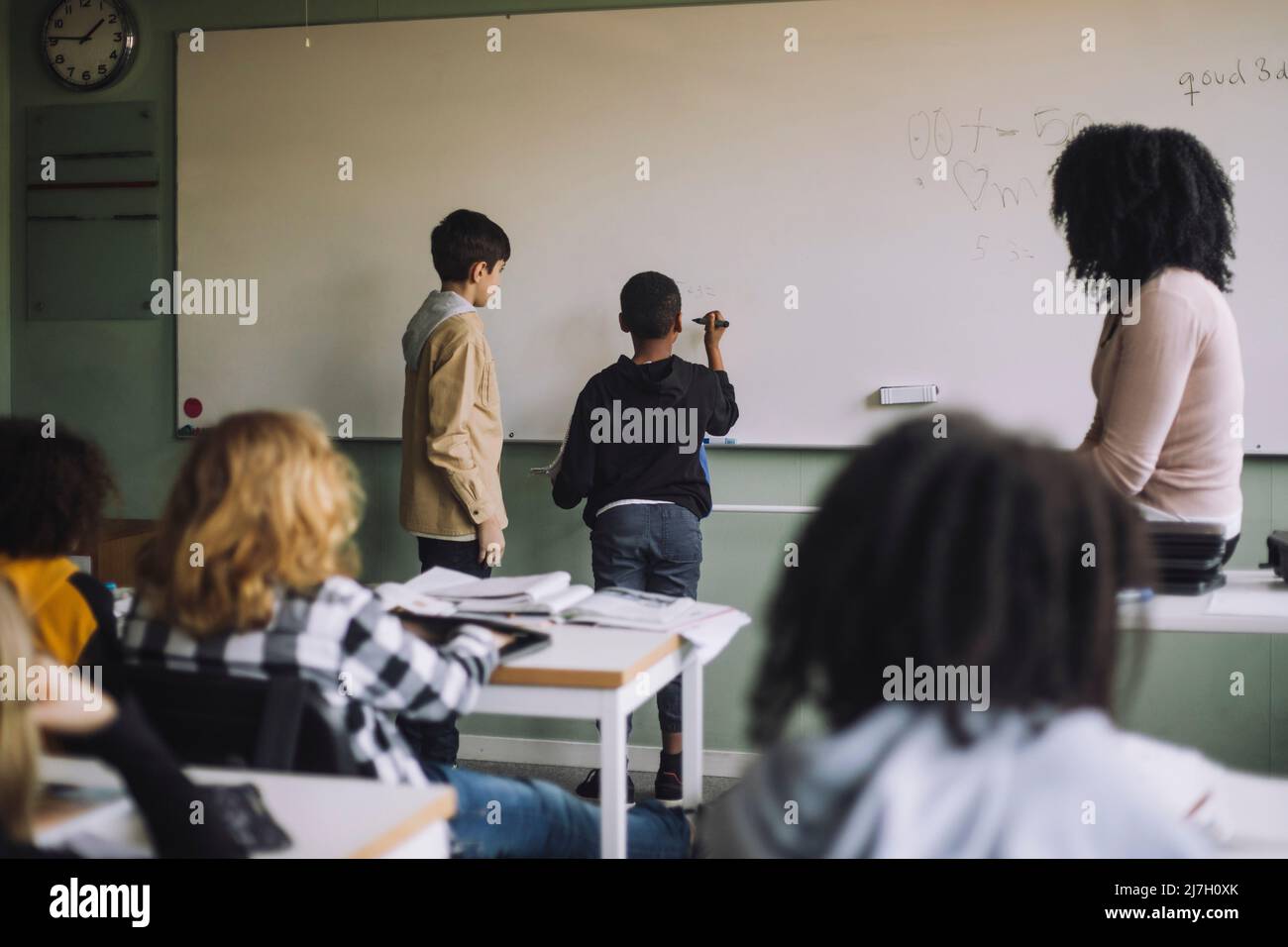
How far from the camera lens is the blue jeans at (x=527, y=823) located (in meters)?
1.90

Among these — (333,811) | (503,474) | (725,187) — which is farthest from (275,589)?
(725,187)

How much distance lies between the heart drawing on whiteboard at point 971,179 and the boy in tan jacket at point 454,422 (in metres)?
1.29

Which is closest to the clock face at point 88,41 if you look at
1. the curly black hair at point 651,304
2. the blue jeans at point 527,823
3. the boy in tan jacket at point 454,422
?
the boy in tan jacket at point 454,422

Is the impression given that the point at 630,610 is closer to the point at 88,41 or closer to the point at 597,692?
the point at 597,692

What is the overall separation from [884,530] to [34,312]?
161 inches

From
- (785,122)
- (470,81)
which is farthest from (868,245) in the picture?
(470,81)

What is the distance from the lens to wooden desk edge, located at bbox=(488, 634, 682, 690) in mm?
1901

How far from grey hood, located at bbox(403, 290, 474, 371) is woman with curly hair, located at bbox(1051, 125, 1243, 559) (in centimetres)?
162

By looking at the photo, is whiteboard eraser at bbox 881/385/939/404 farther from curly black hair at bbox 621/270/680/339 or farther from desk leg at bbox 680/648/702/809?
desk leg at bbox 680/648/702/809

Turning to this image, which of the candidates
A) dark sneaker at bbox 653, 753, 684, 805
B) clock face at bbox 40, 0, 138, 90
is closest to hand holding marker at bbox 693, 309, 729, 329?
dark sneaker at bbox 653, 753, 684, 805

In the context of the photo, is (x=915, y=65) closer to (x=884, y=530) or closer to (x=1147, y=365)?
(x=1147, y=365)

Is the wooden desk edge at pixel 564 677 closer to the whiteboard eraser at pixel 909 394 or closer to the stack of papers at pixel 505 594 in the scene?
the stack of papers at pixel 505 594

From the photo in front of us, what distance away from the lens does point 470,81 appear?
3822 mm

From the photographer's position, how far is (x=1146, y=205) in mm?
2205
